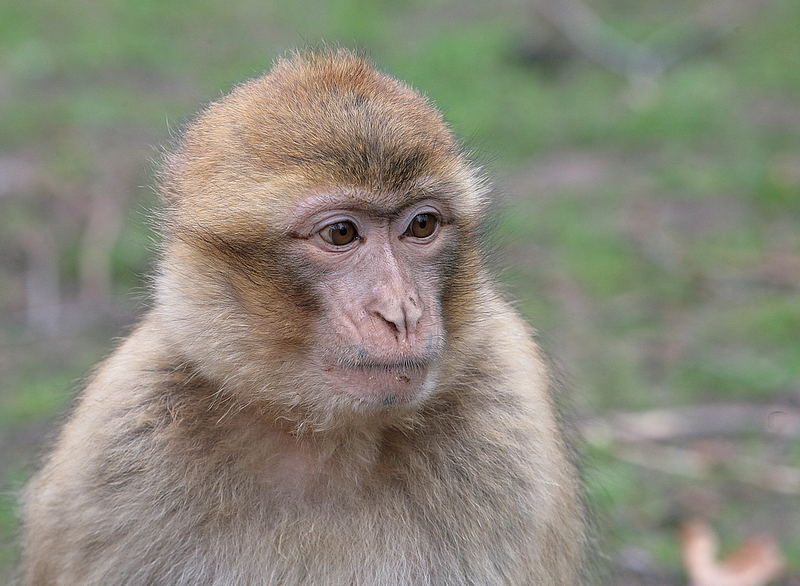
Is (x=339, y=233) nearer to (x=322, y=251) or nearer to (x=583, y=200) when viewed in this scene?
(x=322, y=251)

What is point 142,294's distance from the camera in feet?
12.0

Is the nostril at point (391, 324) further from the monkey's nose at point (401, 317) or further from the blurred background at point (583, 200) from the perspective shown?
the blurred background at point (583, 200)

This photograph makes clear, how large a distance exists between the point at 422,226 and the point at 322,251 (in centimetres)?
30

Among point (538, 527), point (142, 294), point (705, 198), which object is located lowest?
point (538, 527)

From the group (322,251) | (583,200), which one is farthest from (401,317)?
(583,200)

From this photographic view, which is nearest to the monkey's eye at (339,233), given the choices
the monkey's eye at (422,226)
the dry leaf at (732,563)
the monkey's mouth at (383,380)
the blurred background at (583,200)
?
the monkey's eye at (422,226)

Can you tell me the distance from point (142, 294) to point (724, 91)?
660 centimetres

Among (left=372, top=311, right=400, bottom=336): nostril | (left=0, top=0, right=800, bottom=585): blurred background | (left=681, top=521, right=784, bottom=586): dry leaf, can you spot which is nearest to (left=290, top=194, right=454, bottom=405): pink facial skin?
(left=372, top=311, right=400, bottom=336): nostril

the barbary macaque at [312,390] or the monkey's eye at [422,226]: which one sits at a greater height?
the monkey's eye at [422,226]

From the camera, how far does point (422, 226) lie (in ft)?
10.6

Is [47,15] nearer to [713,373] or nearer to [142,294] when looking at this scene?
[713,373]

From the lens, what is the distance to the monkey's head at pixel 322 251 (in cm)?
301

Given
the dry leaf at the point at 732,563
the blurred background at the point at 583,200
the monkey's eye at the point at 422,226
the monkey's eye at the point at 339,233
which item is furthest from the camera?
the blurred background at the point at 583,200

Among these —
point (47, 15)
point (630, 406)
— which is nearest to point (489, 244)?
point (630, 406)
